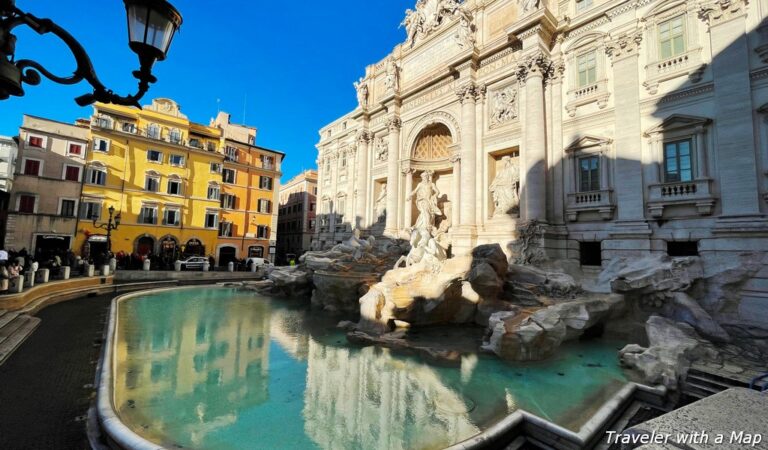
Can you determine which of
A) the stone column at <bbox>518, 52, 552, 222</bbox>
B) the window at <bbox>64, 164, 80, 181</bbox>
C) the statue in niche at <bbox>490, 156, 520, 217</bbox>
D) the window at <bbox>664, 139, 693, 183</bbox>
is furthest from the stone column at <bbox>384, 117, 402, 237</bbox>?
the window at <bbox>64, 164, 80, 181</bbox>

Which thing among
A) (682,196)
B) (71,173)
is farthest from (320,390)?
(71,173)

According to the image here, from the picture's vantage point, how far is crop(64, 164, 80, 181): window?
76.4 ft

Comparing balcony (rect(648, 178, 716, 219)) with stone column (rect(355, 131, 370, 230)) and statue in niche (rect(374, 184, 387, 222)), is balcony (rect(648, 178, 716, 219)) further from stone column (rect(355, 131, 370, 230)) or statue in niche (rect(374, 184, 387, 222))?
stone column (rect(355, 131, 370, 230))

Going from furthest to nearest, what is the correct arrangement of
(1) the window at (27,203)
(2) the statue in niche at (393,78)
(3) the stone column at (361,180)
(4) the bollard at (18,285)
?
(3) the stone column at (361,180)
(1) the window at (27,203)
(2) the statue in niche at (393,78)
(4) the bollard at (18,285)

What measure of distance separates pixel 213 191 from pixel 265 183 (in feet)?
16.2

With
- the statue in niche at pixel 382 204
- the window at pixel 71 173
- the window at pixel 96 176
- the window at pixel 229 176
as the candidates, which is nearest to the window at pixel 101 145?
the window at pixel 96 176

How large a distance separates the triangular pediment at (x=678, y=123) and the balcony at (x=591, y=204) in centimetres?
237

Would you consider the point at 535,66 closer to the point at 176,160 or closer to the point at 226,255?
the point at 176,160

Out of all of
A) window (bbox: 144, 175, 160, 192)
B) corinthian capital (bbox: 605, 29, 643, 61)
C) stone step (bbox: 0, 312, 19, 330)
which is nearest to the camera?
stone step (bbox: 0, 312, 19, 330)

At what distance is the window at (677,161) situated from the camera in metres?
10.6

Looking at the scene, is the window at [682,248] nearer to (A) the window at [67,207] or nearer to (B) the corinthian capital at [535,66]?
(B) the corinthian capital at [535,66]

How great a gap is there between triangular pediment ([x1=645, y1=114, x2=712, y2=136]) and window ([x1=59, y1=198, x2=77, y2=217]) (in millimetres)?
33527

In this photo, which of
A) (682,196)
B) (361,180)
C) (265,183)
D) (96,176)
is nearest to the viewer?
(682,196)

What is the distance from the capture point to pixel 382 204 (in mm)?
21734
